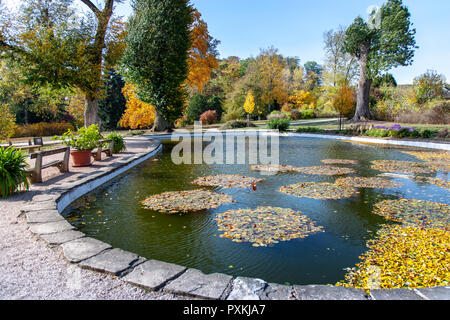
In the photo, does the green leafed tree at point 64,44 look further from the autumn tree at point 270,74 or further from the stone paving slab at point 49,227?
the autumn tree at point 270,74

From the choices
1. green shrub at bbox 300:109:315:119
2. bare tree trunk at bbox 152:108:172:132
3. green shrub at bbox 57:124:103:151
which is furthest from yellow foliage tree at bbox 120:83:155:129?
green shrub at bbox 57:124:103:151

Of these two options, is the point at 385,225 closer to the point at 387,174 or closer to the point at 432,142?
the point at 387,174

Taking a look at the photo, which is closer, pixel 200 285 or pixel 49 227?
pixel 200 285

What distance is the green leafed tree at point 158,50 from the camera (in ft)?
63.2

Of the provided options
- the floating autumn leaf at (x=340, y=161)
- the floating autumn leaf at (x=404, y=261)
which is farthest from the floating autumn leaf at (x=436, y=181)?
the floating autumn leaf at (x=404, y=261)

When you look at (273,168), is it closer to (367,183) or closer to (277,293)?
(367,183)

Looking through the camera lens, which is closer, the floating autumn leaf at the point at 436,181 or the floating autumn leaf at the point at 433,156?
the floating autumn leaf at the point at 436,181

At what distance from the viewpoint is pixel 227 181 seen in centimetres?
725

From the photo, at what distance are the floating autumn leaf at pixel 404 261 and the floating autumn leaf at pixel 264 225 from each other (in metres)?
0.91

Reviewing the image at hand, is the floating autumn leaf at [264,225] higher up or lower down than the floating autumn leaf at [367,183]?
lower down

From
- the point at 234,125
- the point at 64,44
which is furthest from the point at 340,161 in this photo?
the point at 234,125

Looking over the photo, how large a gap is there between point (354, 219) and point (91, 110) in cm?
1482

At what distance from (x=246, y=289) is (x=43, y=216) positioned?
3192 millimetres

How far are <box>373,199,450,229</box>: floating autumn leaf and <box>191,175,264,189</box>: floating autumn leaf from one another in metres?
2.88
